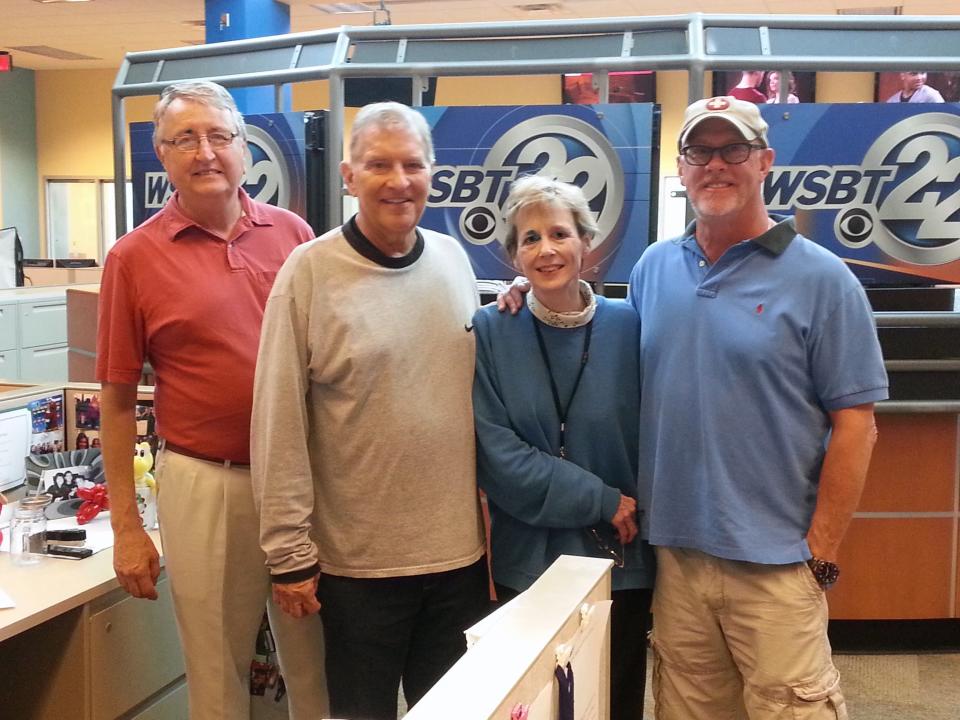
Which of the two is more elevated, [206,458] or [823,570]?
[206,458]

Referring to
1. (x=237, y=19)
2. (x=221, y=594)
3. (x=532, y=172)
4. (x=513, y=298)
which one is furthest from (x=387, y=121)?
(x=237, y=19)

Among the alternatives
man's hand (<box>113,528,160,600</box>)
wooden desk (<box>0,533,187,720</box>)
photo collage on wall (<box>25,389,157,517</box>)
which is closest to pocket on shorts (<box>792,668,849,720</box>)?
man's hand (<box>113,528,160,600</box>)

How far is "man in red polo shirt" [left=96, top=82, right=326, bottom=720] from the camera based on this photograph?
1794mm

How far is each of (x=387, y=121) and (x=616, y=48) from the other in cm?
199

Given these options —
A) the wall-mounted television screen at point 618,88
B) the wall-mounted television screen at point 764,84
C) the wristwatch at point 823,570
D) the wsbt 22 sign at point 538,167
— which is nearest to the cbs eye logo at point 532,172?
the wsbt 22 sign at point 538,167

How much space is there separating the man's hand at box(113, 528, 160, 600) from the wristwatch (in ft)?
4.22

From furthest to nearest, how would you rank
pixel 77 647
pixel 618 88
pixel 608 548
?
pixel 618 88
pixel 77 647
pixel 608 548

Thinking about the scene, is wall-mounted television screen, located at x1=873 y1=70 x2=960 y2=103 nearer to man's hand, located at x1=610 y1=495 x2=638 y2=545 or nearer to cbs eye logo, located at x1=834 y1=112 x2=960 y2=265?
cbs eye logo, located at x1=834 y1=112 x2=960 y2=265

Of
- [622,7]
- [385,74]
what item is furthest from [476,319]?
[622,7]

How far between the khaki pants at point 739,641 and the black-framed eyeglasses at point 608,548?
8 cm

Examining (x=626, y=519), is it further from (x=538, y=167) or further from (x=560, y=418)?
(x=538, y=167)

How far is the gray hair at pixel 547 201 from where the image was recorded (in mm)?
1646

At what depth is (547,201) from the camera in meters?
1.64

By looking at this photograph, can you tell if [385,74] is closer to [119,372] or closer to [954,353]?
[119,372]
